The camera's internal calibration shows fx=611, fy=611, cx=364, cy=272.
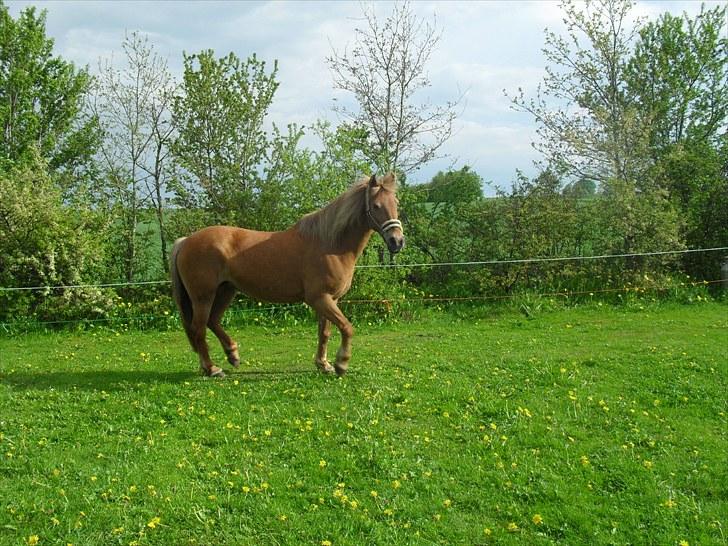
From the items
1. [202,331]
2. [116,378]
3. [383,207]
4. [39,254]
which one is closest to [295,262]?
[383,207]

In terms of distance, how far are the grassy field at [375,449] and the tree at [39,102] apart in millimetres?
9971

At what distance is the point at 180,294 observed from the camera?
805 centimetres

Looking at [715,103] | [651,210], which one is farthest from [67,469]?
[715,103]

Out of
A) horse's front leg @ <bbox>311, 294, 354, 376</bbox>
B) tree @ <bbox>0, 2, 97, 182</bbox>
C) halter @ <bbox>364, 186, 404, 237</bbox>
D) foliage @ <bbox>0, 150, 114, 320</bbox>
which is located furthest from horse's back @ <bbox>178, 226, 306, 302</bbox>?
tree @ <bbox>0, 2, 97, 182</bbox>

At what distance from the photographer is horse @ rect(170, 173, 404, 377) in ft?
24.3

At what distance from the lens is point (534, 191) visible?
48.7 ft

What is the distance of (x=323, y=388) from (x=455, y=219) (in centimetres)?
929

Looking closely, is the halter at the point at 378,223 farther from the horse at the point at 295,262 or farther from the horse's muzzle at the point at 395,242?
the horse's muzzle at the point at 395,242

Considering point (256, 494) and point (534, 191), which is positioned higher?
point (534, 191)

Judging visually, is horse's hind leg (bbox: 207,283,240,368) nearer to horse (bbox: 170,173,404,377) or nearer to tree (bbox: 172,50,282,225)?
horse (bbox: 170,173,404,377)

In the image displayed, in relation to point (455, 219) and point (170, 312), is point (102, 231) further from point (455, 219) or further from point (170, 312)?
point (455, 219)

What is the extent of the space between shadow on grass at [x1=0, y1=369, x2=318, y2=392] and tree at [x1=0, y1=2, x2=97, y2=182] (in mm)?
9160

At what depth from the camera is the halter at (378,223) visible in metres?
6.98

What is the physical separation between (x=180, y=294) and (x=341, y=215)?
7.97 feet
